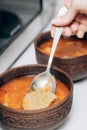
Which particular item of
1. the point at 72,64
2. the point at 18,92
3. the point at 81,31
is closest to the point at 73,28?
the point at 81,31

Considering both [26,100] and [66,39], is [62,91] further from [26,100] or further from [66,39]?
[66,39]

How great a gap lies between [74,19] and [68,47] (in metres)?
0.07

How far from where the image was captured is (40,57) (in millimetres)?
684

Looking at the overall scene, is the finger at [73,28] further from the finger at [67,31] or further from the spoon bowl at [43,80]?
the spoon bowl at [43,80]

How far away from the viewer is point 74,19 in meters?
0.76

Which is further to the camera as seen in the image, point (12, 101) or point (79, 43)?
point (79, 43)

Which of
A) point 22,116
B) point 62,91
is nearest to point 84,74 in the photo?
point 62,91

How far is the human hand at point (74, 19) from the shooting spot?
68cm

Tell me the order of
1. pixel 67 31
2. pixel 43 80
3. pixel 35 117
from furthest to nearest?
pixel 67 31, pixel 43 80, pixel 35 117

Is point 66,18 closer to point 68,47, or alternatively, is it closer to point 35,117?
point 68,47

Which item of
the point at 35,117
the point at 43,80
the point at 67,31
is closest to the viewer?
the point at 35,117

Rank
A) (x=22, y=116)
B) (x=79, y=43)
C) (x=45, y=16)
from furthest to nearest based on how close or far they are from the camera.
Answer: (x=45, y=16), (x=79, y=43), (x=22, y=116)

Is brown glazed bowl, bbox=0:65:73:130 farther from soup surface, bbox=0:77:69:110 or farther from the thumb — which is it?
the thumb

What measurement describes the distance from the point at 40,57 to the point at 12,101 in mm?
142
